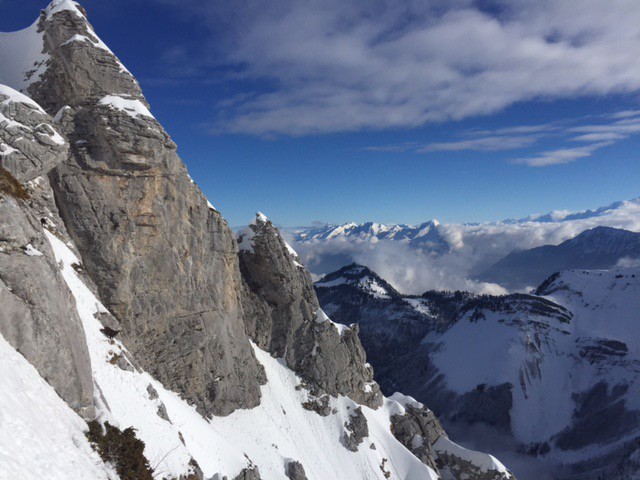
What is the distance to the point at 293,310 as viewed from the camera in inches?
3536

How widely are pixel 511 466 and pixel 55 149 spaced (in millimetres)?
238040

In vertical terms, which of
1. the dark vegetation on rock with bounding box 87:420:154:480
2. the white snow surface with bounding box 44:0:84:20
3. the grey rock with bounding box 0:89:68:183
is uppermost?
the white snow surface with bounding box 44:0:84:20

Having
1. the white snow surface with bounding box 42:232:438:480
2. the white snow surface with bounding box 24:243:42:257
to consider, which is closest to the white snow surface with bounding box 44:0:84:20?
the white snow surface with bounding box 42:232:438:480

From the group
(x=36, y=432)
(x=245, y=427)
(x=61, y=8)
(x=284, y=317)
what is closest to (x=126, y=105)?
(x=61, y=8)

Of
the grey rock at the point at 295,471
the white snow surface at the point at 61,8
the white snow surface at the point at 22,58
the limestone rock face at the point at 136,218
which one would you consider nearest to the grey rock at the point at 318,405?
the grey rock at the point at 295,471

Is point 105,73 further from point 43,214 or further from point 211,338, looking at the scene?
point 211,338

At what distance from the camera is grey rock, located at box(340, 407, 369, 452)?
8006 cm

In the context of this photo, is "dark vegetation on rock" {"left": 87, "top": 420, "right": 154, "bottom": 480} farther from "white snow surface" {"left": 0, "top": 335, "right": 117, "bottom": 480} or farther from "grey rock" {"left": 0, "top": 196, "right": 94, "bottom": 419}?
"grey rock" {"left": 0, "top": 196, "right": 94, "bottom": 419}

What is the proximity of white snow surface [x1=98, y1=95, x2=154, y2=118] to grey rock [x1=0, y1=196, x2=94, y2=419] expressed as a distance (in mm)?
31883

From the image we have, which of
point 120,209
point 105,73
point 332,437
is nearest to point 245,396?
point 332,437

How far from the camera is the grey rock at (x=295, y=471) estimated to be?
61.9m

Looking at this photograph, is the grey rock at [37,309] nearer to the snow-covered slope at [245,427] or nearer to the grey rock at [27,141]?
the snow-covered slope at [245,427]

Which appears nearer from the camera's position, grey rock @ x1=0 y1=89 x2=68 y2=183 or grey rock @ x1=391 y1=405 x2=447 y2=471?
grey rock @ x1=0 y1=89 x2=68 y2=183

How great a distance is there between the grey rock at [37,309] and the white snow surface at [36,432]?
1023 mm
